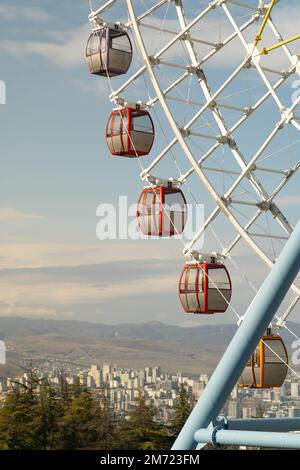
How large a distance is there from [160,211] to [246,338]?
1800cm

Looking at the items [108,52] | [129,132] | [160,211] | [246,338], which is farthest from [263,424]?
[108,52]

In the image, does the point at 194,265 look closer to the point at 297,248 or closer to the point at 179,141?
the point at 179,141

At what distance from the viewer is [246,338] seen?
42.3 feet

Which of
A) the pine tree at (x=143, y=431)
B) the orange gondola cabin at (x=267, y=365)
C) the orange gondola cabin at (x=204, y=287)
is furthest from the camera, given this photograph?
the pine tree at (x=143, y=431)

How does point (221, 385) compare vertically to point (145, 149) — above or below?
below

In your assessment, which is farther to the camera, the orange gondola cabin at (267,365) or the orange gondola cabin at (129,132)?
the orange gondola cabin at (129,132)

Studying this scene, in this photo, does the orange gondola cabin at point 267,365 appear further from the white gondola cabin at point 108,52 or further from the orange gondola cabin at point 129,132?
the white gondola cabin at point 108,52

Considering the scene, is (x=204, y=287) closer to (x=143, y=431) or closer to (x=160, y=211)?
(x=160, y=211)

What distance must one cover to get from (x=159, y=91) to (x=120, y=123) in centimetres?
363

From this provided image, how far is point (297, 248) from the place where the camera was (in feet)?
41.7

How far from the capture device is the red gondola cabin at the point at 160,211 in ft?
101

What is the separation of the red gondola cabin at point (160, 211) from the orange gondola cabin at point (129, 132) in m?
1.35

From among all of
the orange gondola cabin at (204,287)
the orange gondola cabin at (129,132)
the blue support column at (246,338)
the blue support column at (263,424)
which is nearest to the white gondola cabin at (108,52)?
the orange gondola cabin at (129,132)
